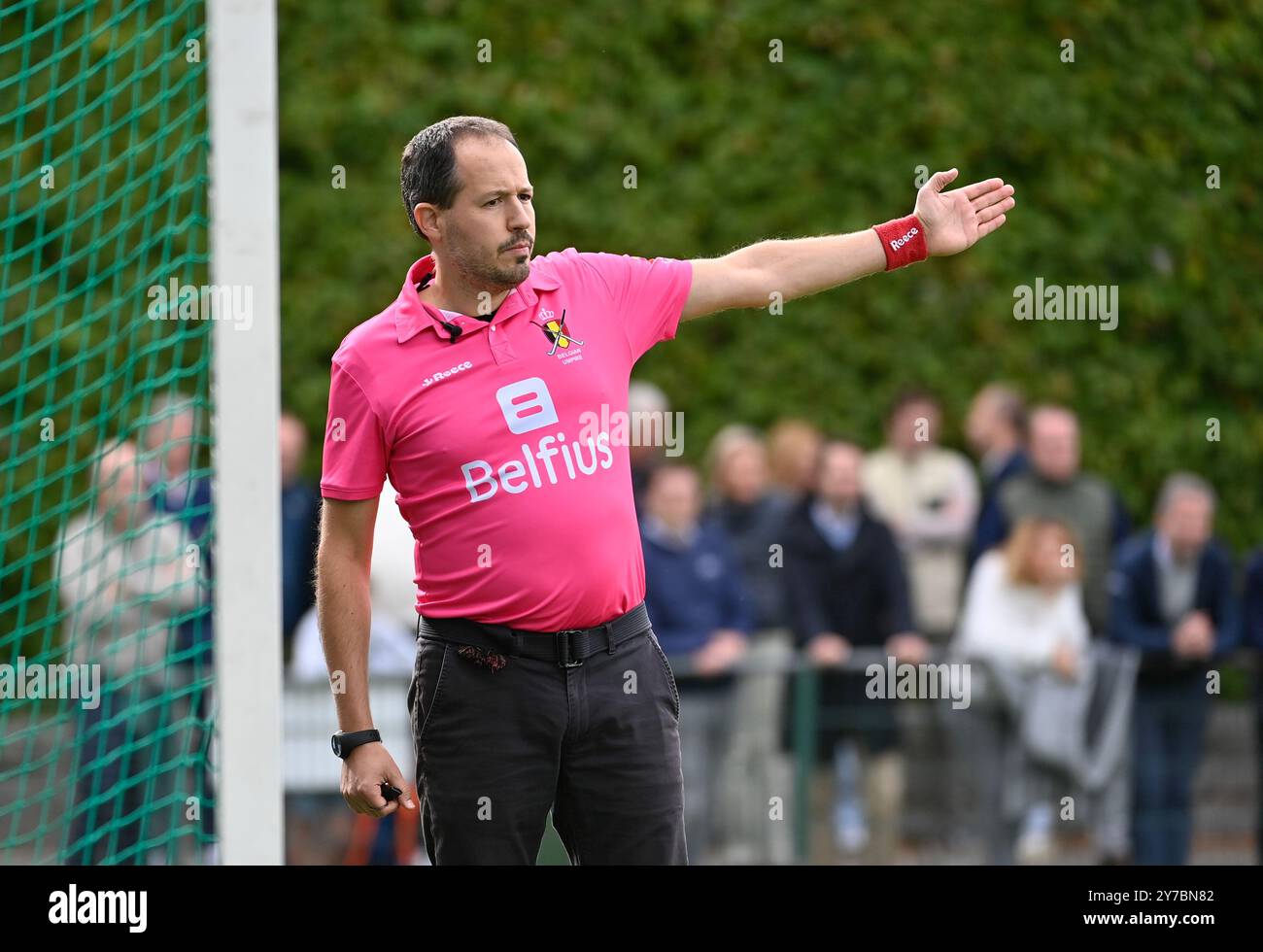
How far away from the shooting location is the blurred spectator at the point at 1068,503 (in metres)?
8.29

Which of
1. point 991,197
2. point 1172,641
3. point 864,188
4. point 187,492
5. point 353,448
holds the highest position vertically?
point 864,188

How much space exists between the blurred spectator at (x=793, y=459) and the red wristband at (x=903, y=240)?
439 cm

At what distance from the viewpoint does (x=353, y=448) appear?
3729 mm

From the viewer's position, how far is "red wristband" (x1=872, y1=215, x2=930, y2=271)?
4027mm

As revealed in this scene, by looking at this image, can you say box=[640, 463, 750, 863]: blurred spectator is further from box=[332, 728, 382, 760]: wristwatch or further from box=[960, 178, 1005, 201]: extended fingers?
box=[332, 728, 382, 760]: wristwatch

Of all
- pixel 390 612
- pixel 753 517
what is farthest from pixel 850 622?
pixel 390 612

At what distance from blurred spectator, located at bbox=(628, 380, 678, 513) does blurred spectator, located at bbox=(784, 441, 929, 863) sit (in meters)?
0.73

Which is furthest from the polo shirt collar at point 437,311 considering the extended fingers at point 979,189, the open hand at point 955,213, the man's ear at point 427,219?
the extended fingers at point 979,189

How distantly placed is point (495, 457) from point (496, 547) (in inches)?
7.6

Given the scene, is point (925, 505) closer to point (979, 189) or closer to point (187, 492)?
point (187, 492)

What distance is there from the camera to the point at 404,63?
10352mm

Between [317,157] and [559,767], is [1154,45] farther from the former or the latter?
[559,767]

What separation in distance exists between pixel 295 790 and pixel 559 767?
13.2 feet

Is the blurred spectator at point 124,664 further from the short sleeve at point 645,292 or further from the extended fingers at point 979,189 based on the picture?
the extended fingers at point 979,189
